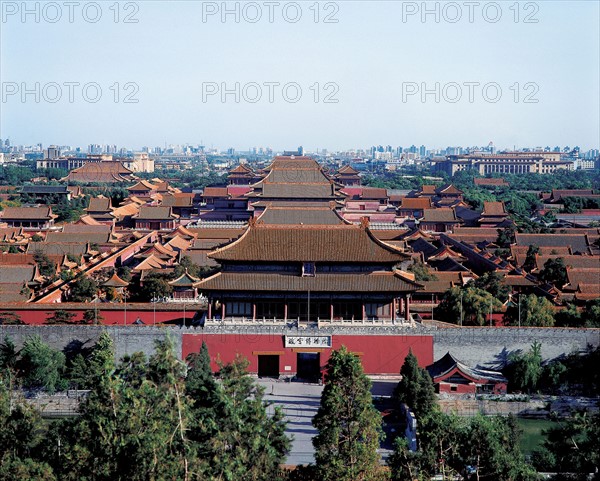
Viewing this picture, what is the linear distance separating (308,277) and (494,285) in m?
9.19

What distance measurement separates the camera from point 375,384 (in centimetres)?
2322

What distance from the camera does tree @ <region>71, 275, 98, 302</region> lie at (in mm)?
29125

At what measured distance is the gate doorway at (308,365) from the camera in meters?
23.8

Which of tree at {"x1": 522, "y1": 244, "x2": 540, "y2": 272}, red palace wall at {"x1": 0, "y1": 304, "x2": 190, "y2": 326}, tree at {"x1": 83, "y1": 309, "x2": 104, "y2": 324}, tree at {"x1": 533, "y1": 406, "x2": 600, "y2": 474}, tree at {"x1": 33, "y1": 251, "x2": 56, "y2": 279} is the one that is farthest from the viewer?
tree at {"x1": 522, "y1": 244, "x2": 540, "y2": 272}

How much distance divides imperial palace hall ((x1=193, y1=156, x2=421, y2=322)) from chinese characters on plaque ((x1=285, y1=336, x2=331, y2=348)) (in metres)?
0.62

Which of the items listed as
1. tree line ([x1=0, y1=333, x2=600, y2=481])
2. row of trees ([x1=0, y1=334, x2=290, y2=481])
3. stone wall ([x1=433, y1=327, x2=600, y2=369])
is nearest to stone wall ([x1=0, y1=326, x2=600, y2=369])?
stone wall ([x1=433, y1=327, x2=600, y2=369])

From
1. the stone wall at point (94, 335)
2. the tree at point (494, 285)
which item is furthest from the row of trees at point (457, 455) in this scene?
the tree at point (494, 285)

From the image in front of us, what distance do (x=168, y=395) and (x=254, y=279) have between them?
10277 mm

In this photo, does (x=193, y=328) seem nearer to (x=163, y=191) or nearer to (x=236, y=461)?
(x=236, y=461)

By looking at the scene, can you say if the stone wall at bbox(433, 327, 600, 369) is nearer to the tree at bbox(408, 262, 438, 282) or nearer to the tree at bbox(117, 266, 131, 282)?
the tree at bbox(408, 262, 438, 282)

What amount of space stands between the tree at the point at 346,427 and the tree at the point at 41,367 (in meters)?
10.1

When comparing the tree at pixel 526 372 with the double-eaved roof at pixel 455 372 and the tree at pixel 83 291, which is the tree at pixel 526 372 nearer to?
the double-eaved roof at pixel 455 372

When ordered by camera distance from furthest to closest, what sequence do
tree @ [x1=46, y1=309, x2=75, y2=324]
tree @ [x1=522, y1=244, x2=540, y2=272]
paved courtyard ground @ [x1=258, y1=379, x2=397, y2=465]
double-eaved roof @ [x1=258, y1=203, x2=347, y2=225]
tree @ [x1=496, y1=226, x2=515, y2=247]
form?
tree @ [x1=496, y1=226, x2=515, y2=247], tree @ [x1=522, y1=244, x2=540, y2=272], double-eaved roof @ [x1=258, y1=203, x2=347, y2=225], tree @ [x1=46, y1=309, x2=75, y2=324], paved courtyard ground @ [x1=258, y1=379, x2=397, y2=465]

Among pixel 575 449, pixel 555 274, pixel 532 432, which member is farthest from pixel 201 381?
pixel 555 274
